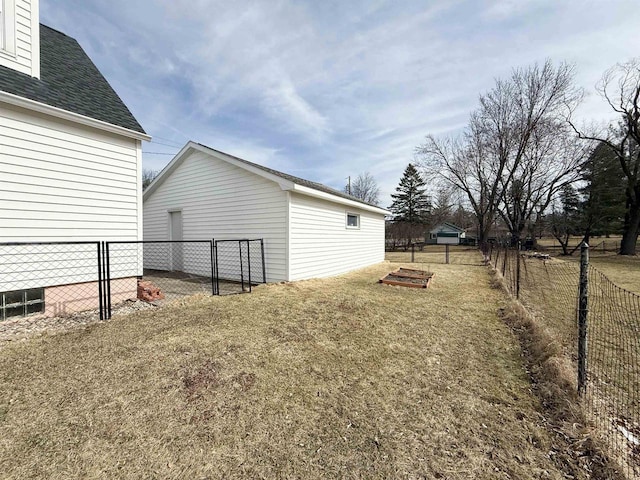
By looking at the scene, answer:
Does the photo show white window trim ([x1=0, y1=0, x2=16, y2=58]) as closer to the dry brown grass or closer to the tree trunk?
the dry brown grass

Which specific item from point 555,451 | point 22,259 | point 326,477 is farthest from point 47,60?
point 555,451

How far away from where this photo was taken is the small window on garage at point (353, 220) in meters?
10.9

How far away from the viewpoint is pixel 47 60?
217 inches

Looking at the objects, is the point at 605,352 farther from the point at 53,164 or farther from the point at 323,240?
the point at 53,164

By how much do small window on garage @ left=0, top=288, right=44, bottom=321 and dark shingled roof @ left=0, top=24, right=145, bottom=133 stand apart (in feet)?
9.80

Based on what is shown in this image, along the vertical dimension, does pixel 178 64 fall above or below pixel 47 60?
above

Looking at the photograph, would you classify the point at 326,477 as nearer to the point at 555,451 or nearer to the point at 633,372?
the point at 555,451

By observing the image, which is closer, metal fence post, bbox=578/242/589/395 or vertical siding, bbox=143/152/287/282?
metal fence post, bbox=578/242/589/395

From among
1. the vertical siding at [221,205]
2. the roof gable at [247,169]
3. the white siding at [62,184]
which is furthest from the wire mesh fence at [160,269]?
the roof gable at [247,169]

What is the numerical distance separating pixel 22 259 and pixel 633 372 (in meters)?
8.45

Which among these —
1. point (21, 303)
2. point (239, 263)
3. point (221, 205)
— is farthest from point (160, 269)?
point (21, 303)

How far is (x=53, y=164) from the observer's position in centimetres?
458

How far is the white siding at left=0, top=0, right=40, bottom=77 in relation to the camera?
4613mm

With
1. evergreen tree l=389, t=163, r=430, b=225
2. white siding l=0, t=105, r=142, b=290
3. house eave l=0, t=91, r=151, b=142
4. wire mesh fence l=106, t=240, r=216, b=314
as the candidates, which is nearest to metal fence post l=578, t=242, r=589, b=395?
wire mesh fence l=106, t=240, r=216, b=314
